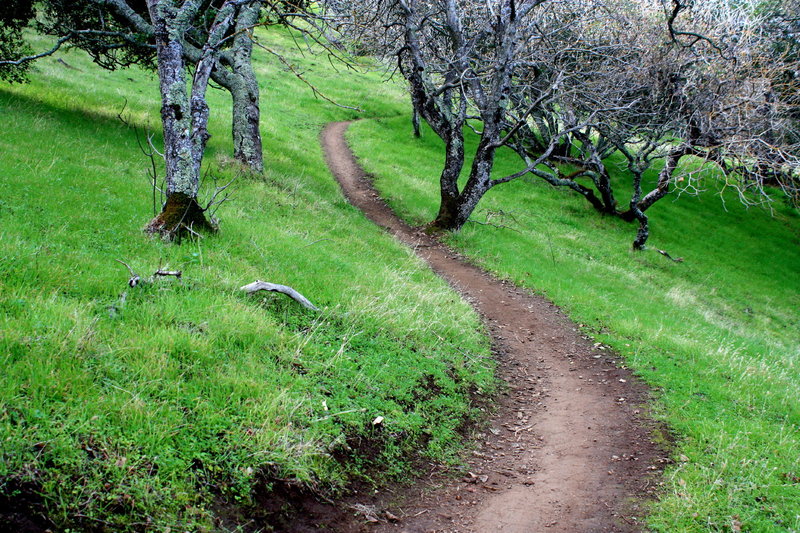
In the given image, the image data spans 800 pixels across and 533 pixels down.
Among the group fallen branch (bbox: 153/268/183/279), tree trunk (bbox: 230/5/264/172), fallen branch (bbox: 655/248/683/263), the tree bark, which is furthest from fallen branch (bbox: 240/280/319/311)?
fallen branch (bbox: 655/248/683/263)

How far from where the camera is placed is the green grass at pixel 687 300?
5.76m

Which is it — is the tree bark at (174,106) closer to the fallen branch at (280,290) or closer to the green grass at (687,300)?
the fallen branch at (280,290)

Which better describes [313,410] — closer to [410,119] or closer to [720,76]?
[720,76]

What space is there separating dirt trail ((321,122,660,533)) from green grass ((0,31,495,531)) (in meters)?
0.52

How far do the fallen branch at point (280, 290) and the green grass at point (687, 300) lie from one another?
4.82 metres

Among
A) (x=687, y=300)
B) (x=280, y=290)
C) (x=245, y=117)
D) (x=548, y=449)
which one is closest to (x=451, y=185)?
(x=245, y=117)

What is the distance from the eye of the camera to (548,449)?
6.68 meters

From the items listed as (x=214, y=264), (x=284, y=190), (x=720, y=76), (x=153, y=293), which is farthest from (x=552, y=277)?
(x=720, y=76)

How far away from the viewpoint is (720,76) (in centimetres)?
2039

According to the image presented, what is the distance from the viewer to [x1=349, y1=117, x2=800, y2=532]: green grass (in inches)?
227

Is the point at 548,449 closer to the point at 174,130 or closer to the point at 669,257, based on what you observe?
the point at 174,130

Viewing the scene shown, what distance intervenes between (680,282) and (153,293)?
20.0 m

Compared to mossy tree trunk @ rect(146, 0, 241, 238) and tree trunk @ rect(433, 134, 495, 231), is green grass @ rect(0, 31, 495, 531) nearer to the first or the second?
mossy tree trunk @ rect(146, 0, 241, 238)

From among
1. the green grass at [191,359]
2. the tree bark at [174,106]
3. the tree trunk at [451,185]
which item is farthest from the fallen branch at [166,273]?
the tree trunk at [451,185]
